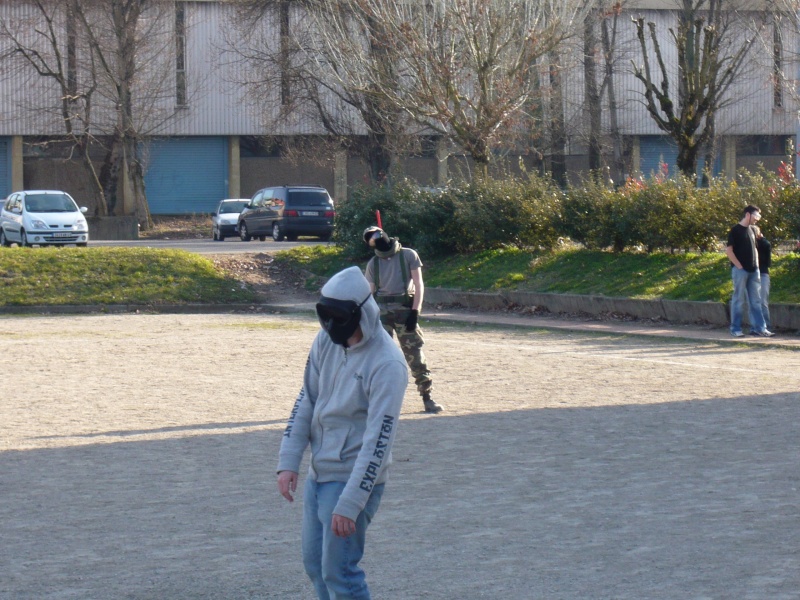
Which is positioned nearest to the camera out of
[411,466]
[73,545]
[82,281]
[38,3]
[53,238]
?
[73,545]

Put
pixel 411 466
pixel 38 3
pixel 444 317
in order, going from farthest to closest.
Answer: pixel 38 3 → pixel 444 317 → pixel 411 466

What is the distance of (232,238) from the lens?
4400 centimetres

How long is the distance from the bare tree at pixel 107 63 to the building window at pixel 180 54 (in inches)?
38.2

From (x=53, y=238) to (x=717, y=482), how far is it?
2653 cm

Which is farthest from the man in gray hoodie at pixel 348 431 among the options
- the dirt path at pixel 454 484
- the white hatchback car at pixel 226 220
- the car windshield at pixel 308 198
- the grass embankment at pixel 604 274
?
the white hatchback car at pixel 226 220

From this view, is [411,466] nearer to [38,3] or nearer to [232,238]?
[232,238]

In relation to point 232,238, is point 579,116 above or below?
above

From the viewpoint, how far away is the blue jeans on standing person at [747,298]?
55.9 ft

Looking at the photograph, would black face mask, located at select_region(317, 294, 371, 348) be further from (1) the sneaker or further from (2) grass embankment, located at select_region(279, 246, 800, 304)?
(2) grass embankment, located at select_region(279, 246, 800, 304)

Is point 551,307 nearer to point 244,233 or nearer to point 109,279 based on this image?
point 109,279

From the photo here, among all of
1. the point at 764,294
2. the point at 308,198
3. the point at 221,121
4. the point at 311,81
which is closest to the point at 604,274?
the point at 764,294

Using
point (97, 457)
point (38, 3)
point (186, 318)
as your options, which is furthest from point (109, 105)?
point (97, 457)

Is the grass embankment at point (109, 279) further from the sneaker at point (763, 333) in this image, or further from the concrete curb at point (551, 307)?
the sneaker at point (763, 333)

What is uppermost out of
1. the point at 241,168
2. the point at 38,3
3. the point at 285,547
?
the point at 38,3
